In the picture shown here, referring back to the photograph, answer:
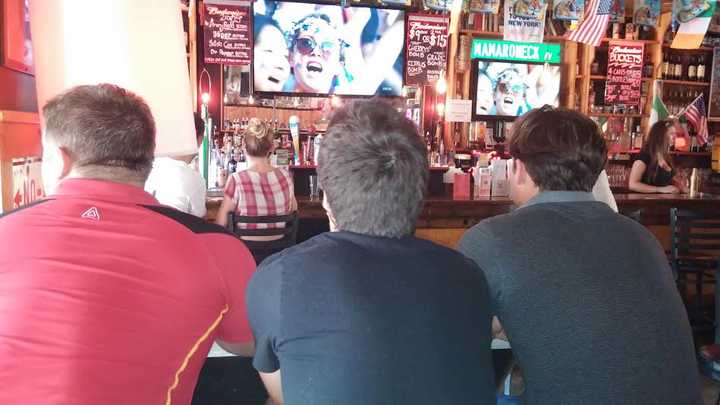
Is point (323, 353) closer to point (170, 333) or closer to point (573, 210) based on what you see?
point (170, 333)

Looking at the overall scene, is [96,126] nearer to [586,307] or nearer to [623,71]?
[586,307]

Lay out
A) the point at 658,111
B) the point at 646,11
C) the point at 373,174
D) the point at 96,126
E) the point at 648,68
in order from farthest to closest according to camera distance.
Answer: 1. the point at 648,68
2. the point at 658,111
3. the point at 646,11
4. the point at 96,126
5. the point at 373,174

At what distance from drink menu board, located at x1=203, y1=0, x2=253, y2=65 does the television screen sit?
2994 millimetres

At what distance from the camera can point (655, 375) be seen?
58.9 inches

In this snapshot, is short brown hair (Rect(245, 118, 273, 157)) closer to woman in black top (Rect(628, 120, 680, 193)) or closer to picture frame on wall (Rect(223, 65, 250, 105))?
picture frame on wall (Rect(223, 65, 250, 105))

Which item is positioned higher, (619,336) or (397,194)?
(397,194)

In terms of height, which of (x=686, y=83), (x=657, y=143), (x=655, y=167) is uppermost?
(x=686, y=83)

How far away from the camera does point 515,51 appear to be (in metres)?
7.84

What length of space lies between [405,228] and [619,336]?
603 millimetres

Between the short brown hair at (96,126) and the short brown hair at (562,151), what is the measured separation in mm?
1050

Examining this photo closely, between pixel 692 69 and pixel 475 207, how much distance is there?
5639 millimetres

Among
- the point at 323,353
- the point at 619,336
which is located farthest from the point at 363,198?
the point at 619,336

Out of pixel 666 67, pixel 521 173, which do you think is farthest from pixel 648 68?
pixel 521 173

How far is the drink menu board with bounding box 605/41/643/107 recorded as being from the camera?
805cm
